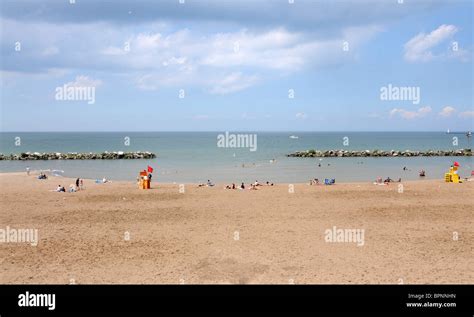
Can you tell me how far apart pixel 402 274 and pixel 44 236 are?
13.9 metres

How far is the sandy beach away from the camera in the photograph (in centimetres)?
1236

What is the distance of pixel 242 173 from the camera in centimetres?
4794

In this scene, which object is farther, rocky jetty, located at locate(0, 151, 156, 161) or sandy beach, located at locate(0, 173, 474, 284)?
rocky jetty, located at locate(0, 151, 156, 161)

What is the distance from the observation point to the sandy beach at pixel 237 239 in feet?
40.5

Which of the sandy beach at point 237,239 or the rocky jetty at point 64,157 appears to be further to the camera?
the rocky jetty at point 64,157

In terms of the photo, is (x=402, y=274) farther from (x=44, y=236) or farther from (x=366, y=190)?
(x=366, y=190)

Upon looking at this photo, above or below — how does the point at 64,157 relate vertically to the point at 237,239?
above

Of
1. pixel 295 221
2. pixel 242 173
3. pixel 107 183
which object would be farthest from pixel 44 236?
pixel 242 173

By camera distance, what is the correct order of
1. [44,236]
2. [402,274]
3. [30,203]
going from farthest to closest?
[30,203] < [44,236] < [402,274]

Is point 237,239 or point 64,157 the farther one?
point 64,157

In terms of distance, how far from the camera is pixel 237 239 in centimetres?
1639

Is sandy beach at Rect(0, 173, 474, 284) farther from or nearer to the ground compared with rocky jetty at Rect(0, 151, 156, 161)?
nearer to the ground

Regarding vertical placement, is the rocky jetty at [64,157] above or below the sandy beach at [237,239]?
above
